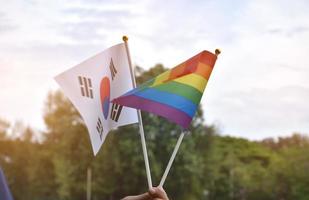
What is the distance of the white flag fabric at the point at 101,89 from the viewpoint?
9.21 feet

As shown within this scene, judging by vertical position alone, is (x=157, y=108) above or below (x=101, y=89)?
below

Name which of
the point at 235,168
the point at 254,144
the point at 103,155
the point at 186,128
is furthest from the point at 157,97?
the point at 254,144

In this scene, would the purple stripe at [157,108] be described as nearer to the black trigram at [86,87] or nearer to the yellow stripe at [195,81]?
the yellow stripe at [195,81]

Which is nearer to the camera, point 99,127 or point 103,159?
point 99,127

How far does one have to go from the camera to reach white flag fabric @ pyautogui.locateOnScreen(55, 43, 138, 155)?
9.21 ft

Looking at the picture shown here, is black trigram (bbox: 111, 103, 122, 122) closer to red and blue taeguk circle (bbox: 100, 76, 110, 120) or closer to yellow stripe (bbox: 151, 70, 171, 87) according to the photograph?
red and blue taeguk circle (bbox: 100, 76, 110, 120)

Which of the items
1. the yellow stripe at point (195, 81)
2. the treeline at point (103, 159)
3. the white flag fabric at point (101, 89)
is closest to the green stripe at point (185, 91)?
the yellow stripe at point (195, 81)

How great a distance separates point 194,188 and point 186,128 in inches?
1500

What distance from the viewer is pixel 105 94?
2.87 meters

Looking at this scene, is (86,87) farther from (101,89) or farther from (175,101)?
(175,101)

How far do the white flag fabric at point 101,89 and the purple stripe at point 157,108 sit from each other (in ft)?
0.37

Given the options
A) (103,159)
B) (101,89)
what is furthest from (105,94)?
(103,159)

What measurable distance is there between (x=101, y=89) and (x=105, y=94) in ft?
0.08

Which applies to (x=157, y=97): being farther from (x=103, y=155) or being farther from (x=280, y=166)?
(x=280, y=166)
